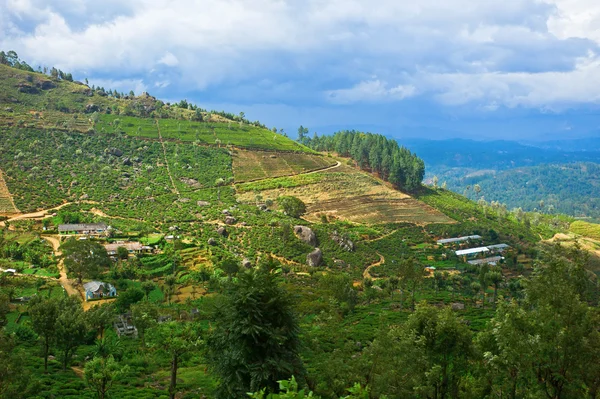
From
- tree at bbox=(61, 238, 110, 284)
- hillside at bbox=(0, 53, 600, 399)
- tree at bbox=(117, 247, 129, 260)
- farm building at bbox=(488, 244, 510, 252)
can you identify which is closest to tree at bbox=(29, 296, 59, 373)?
hillside at bbox=(0, 53, 600, 399)

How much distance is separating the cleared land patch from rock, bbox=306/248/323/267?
2418cm

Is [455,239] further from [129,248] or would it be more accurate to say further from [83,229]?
[83,229]

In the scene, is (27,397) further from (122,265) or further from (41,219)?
(41,219)

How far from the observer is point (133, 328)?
4550 centimetres

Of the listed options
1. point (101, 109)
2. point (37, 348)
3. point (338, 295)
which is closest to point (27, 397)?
point (37, 348)

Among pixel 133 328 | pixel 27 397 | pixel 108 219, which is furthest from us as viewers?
pixel 108 219

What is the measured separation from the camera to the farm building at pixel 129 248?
69500 millimetres

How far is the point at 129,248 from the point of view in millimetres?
71062

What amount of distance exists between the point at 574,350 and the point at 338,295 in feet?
126

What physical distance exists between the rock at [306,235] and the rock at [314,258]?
6.55 metres

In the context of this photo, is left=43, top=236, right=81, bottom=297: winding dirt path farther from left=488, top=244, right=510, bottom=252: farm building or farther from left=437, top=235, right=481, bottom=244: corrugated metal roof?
left=488, top=244, right=510, bottom=252: farm building

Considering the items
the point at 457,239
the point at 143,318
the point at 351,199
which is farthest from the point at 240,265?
the point at 351,199

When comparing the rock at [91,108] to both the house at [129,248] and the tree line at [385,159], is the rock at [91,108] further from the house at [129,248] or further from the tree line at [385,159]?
the house at [129,248]

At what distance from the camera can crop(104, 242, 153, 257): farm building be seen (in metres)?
69.5
